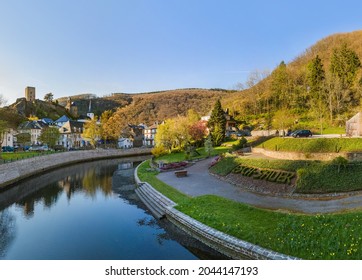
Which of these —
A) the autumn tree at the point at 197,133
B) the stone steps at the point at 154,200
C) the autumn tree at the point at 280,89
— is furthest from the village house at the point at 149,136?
the stone steps at the point at 154,200

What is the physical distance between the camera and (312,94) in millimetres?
57781

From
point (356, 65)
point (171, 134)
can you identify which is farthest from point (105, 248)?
point (356, 65)

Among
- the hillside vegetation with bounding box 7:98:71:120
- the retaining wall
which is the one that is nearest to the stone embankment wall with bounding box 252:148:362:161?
the retaining wall

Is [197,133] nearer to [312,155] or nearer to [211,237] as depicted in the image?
[312,155]

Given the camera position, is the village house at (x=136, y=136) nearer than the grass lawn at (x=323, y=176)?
No

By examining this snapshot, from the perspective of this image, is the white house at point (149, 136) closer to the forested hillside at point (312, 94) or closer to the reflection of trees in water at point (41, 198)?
the forested hillside at point (312, 94)

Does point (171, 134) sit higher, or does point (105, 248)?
point (171, 134)

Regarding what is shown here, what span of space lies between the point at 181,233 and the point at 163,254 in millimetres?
2688

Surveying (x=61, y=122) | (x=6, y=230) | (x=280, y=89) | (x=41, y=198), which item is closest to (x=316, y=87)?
(x=280, y=89)

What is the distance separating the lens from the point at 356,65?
191 ft

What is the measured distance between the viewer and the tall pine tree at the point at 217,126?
5494 centimetres

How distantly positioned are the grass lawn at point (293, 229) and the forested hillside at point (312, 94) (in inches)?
1407

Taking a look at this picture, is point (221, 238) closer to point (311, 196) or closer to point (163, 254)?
point (163, 254)

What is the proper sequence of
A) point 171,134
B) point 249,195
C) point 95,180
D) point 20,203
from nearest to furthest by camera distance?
point 249,195 → point 20,203 → point 95,180 → point 171,134
